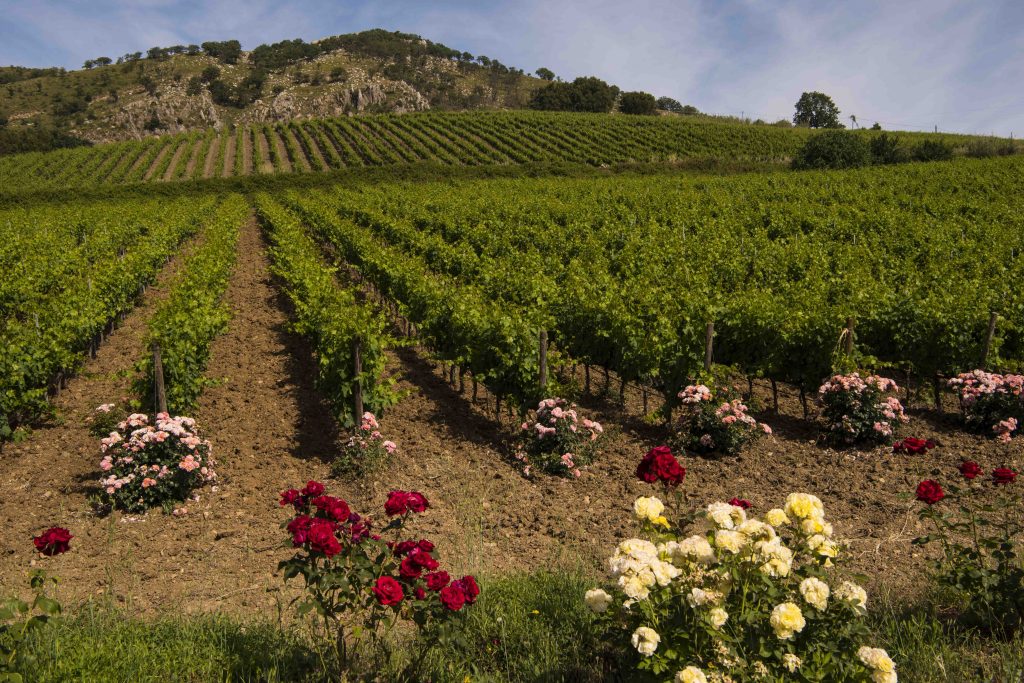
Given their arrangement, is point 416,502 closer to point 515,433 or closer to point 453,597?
point 453,597

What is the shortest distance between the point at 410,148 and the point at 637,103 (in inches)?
1653

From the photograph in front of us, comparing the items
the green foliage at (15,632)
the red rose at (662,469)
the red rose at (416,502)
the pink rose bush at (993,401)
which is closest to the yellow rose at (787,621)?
the red rose at (662,469)

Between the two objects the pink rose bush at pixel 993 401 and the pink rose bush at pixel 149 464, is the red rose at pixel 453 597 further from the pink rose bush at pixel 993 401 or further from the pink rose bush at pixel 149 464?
the pink rose bush at pixel 993 401

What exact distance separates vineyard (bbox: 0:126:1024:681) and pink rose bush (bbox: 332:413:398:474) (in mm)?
38

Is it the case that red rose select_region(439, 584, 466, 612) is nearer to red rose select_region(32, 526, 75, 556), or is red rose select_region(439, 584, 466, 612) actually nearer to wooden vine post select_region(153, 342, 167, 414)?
red rose select_region(32, 526, 75, 556)

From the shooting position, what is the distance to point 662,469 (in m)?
3.90

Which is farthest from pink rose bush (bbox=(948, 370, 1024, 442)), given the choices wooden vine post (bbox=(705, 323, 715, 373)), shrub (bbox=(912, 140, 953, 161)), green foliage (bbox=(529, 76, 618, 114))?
green foliage (bbox=(529, 76, 618, 114))

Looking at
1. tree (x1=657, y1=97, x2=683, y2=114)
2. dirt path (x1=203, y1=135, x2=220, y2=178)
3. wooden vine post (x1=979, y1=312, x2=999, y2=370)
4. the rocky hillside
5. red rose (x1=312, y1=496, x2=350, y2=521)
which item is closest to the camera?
red rose (x1=312, y1=496, x2=350, y2=521)

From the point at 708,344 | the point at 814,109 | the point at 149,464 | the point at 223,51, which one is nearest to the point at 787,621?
the point at 149,464

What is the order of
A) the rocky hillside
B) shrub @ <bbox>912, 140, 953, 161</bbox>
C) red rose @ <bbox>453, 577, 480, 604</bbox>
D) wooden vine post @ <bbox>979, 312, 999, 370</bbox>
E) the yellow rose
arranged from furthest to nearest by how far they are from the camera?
1. the rocky hillside
2. shrub @ <bbox>912, 140, 953, 161</bbox>
3. wooden vine post @ <bbox>979, 312, 999, 370</bbox>
4. red rose @ <bbox>453, 577, 480, 604</bbox>
5. the yellow rose

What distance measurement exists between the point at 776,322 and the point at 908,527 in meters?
4.14

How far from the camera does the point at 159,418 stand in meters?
7.31

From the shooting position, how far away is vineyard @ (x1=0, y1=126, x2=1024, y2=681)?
12.2 feet

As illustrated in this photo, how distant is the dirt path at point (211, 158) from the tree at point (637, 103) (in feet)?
178
